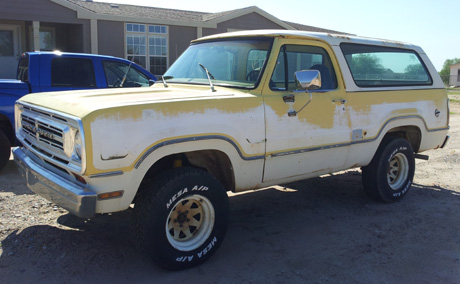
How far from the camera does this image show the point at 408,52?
19.8ft

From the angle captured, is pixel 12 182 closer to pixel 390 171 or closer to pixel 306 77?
pixel 306 77

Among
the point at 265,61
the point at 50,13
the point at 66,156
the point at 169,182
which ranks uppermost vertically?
the point at 50,13

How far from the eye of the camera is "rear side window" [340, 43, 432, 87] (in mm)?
5191

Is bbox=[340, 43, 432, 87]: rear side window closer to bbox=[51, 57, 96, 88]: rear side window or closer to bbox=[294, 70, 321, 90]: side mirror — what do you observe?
bbox=[294, 70, 321, 90]: side mirror

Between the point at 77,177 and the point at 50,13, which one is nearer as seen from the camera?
the point at 77,177

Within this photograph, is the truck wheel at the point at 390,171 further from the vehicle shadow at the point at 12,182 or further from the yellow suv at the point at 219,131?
the vehicle shadow at the point at 12,182

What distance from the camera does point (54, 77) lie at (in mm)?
7246

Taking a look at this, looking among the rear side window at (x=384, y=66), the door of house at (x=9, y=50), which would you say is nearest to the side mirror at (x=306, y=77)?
the rear side window at (x=384, y=66)

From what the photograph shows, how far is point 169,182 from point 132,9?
15.5 meters

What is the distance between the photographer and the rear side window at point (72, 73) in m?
7.29

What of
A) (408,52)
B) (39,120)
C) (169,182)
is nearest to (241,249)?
(169,182)

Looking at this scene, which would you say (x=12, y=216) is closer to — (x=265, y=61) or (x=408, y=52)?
(x=265, y=61)

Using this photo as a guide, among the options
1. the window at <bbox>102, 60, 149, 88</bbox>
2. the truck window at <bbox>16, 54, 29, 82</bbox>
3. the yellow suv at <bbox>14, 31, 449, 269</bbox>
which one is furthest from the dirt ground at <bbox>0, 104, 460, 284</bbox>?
the window at <bbox>102, 60, 149, 88</bbox>

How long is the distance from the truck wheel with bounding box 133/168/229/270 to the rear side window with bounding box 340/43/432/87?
7.93ft
